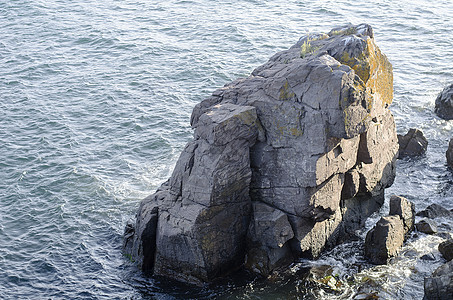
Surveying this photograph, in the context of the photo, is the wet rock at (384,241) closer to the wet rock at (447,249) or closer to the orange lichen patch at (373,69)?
the wet rock at (447,249)

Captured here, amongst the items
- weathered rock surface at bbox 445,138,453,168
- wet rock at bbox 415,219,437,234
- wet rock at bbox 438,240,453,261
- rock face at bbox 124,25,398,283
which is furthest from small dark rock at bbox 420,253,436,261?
weathered rock surface at bbox 445,138,453,168

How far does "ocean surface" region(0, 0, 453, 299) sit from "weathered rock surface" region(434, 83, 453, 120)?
26.9 inches

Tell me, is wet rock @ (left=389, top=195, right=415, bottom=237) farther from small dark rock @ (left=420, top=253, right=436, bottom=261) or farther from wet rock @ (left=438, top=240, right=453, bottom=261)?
wet rock @ (left=438, top=240, right=453, bottom=261)

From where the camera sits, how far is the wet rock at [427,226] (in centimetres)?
2759

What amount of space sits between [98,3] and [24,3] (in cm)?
784

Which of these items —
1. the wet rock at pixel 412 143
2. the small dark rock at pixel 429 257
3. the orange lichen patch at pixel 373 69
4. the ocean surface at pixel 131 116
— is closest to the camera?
the small dark rock at pixel 429 257

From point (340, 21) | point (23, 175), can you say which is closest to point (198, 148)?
point (23, 175)

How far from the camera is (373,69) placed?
2770 cm

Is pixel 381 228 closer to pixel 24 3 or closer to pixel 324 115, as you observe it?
pixel 324 115

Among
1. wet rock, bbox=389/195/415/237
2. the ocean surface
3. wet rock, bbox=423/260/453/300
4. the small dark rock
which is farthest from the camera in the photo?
wet rock, bbox=389/195/415/237

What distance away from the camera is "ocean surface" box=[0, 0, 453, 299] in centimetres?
2597

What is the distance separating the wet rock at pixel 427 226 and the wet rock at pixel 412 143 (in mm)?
7548

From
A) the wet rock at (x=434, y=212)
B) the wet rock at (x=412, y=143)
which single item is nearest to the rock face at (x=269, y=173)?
the wet rock at (x=434, y=212)

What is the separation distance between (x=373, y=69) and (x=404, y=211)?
271 inches
